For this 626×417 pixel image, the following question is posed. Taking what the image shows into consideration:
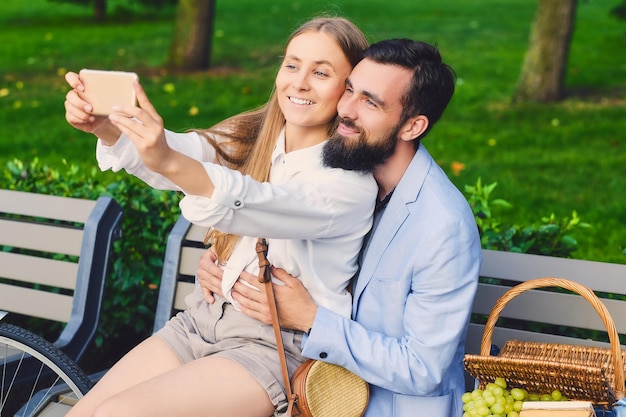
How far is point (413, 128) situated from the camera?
2791 mm

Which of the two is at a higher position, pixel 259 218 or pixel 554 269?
pixel 259 218

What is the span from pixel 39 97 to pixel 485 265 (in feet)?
24.2

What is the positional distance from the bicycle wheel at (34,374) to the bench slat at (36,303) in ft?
0.70

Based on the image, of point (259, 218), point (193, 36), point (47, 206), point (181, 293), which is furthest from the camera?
point (193, 36)

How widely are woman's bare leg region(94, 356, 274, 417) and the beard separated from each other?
0.66 metres

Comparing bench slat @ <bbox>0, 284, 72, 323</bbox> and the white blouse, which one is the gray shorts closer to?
the white blouse

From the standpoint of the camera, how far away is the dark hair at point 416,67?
274 cm

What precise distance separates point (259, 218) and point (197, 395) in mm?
562

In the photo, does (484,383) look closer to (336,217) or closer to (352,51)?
(336,217)

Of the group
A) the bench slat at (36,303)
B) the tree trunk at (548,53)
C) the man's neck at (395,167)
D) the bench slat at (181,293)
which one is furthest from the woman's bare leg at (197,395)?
the tree trunk at (548,53)

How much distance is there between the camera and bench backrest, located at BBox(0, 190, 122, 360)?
3.63 m

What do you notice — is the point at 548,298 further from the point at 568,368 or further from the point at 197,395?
the point at 197,395

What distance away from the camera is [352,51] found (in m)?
2.87

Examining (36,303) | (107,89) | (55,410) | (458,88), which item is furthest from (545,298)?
(458,88)
